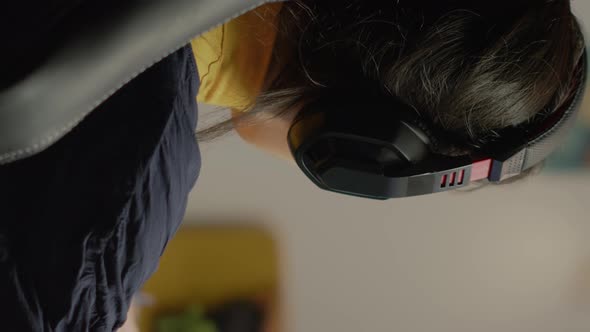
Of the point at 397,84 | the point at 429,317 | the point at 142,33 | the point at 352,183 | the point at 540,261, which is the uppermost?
the point at 142,33

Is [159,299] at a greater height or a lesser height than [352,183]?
lesser

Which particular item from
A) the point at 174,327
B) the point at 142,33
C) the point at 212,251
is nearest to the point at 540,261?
the point at 212,251

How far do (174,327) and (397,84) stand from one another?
1.45 meters

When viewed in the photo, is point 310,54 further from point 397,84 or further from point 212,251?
point 212,251

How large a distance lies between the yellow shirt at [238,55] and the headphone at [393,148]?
9 centimetres

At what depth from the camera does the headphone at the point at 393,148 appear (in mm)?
675

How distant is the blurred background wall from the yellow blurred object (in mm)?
46

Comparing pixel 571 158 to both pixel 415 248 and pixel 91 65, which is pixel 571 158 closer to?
pixel 415 248

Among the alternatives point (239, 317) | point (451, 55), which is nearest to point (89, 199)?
point (451, 55)

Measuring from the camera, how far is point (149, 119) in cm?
58

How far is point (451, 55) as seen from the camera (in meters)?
0.67

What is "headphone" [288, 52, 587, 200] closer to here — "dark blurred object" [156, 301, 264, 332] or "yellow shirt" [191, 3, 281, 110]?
"yellow shirt" [191, 3, 281, 110]

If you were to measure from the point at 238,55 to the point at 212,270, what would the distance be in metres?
1.35

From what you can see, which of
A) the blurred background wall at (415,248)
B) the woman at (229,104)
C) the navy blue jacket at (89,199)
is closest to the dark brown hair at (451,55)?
the woman at (229,104)
